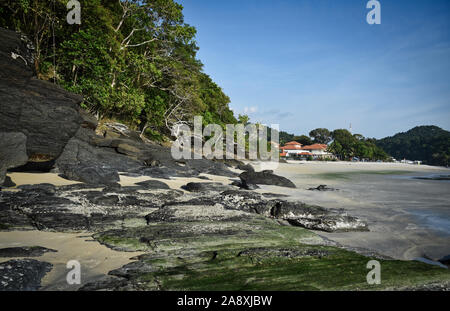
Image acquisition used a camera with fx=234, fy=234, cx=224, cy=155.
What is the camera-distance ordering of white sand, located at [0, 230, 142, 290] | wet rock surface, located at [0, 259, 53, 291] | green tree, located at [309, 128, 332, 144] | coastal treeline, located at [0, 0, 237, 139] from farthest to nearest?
green tree, located at [309, 128, 332, 144] < coastal treeline, located at [0, 0, 237, 139] < white sand, located at [0, 230, 142, 290] < wet rock surface, located at [0, 259, 53, 291]

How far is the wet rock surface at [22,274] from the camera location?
205cm

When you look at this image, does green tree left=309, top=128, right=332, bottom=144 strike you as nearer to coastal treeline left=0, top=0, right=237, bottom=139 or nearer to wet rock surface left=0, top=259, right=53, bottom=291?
coastal treeline left=0, top=0, right=237, bottom=139

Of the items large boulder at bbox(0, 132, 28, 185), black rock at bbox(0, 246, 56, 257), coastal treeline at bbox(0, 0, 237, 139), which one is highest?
coastal treeline at bbox(0, 0, 237, 139)

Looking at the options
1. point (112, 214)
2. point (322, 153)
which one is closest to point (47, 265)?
point (112, 214)

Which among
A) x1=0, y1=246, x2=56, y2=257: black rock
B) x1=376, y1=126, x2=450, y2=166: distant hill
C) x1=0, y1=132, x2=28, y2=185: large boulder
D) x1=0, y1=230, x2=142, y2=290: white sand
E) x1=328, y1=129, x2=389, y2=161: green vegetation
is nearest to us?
x1=0, y1=230, x2=142, y2=290: white sand

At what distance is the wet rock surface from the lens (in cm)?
205

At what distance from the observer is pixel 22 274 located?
7.25 ft

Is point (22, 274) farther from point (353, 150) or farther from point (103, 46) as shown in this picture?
point (353, 150)

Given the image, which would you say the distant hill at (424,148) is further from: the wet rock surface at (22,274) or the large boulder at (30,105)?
the wet rock surface at (22,274)

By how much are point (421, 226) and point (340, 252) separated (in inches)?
154

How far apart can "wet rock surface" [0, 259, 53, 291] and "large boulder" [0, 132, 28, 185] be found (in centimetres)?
434

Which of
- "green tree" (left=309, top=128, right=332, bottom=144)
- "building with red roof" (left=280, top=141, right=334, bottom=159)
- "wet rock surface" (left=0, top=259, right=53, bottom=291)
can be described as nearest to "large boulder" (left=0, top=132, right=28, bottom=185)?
"wet rock surface" (left=0, top=259, right=53, bottom=291)

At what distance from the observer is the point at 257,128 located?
177ft
